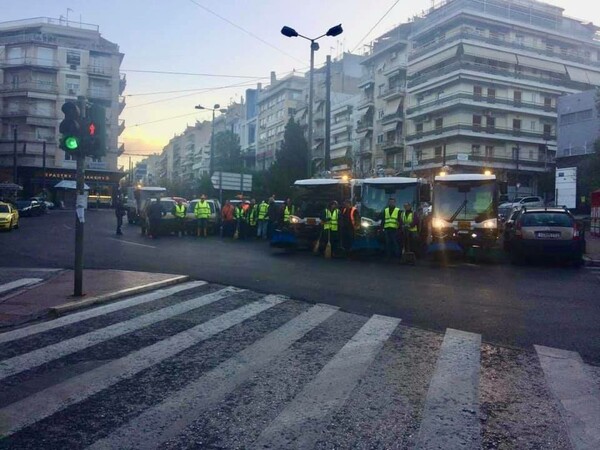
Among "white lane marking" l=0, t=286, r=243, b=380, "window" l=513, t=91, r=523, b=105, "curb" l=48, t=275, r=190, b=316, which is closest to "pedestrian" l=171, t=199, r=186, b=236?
"curb" l=48, t=275, r=190, b=316

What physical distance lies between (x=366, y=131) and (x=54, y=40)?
35984 millimetres

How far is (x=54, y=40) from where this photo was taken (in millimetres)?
65812

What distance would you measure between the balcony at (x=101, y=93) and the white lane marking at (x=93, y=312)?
205 ft

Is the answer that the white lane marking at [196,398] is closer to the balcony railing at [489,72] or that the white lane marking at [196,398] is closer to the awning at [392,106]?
the balcony railing at [489,72]

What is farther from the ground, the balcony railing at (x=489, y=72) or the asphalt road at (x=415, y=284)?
the balcony railing at (x=489, y=72)

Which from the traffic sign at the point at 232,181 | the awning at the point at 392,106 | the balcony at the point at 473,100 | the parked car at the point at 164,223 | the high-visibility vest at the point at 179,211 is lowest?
the parked car at the point at 164,223

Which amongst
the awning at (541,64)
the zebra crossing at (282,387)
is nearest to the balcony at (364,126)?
the awning at (541,64)

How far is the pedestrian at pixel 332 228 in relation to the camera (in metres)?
17.2

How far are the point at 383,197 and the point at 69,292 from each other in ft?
36.2

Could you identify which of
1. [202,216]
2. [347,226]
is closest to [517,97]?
[202,216]

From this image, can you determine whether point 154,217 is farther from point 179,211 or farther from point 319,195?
point 319,195

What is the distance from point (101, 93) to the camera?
68.5 metres

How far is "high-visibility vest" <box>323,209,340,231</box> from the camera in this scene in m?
17.2

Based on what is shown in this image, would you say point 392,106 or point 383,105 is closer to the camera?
point 392,106
